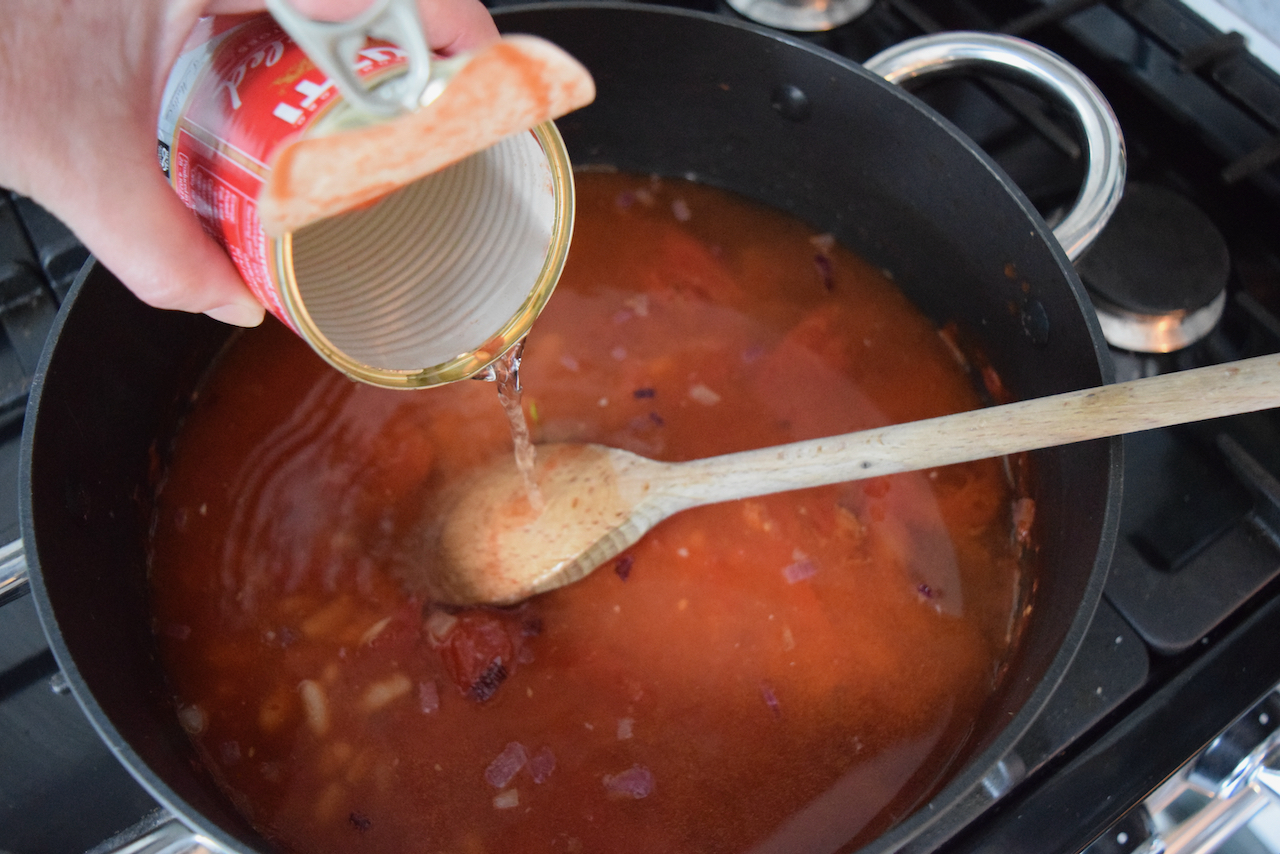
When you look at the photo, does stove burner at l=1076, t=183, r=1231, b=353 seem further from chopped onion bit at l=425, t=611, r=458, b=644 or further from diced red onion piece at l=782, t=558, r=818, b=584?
chopped onion bit at l=425, t=611, r=458, b=644

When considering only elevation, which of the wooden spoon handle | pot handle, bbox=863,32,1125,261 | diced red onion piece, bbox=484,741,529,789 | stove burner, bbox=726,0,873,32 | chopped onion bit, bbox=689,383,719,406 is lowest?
diced red onion piece, bbox=484,741,529,789

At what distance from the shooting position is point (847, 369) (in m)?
1.54

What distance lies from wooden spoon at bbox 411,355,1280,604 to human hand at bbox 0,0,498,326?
57 centimetres

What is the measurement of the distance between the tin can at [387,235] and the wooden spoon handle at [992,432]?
362mm

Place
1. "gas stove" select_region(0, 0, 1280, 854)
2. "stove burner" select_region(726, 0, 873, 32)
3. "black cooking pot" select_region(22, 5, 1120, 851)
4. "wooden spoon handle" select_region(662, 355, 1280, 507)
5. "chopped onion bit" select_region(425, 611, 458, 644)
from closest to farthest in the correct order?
1. "wooden spoon handle" select_region(662, 355, 1280, 507)
2. "black cooking pot" select_region(22, 5, 1120, 851)
3. "gas stove" select_region(0, 0, 1280, 854)
4. "chopped onion bit" select_region(425, 611, 458, 644)
5. "stove burner" select_region(726, 0, 873, 32)

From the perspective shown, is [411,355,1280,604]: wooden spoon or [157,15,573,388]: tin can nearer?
[157,15,573,388]: tin can

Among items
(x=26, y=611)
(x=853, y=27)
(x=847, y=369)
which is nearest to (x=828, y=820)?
(x=847, y=369)

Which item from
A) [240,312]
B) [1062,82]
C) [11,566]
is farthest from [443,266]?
[1062,82]

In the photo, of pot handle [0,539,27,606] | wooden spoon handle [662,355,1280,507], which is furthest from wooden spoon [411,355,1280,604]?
pot handle [0,539,27,606]

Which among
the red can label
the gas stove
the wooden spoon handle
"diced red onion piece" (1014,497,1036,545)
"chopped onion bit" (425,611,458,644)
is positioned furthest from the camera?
"diced red onion piece" (1014,497,1036,545)

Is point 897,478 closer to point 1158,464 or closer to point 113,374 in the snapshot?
point 1158,464

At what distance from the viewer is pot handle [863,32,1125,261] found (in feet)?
3.74

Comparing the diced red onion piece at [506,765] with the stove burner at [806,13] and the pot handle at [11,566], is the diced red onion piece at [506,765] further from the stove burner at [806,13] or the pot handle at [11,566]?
the stove burner at [806,13]

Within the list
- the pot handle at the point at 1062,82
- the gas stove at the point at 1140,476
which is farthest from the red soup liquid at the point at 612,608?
the pot handle at the point at 1062,82
